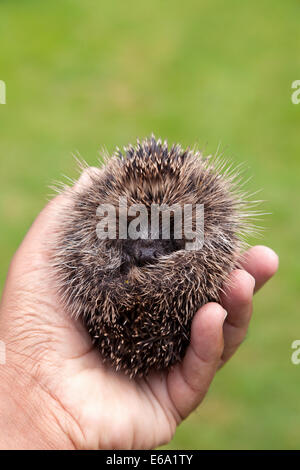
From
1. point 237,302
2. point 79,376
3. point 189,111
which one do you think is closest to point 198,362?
point 237,302

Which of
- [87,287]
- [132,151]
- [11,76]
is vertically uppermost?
[11,76]

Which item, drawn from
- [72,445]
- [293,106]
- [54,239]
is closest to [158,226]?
[54,239]

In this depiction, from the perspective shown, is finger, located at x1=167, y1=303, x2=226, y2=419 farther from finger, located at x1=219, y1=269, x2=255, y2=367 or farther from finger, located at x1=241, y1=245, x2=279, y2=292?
finger, located at x1=241, y1=245, x2=279, y2=292

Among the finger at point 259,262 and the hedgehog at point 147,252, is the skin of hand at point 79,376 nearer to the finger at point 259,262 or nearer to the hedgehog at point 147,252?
the finger at point 259,262

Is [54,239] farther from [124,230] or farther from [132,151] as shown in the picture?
[132,151]

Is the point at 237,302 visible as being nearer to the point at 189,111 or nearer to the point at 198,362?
the point at 198,362

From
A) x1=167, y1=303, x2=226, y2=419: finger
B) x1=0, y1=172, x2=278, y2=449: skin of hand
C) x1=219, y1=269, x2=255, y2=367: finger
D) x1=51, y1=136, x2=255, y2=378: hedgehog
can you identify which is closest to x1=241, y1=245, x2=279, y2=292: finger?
x1=0, y1=172, x2=278, y2=449: skin of hand

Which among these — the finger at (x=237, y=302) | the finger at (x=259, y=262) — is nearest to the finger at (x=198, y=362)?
the finger at (x=237, y=302)

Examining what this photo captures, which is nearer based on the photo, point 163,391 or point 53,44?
point 163,391
